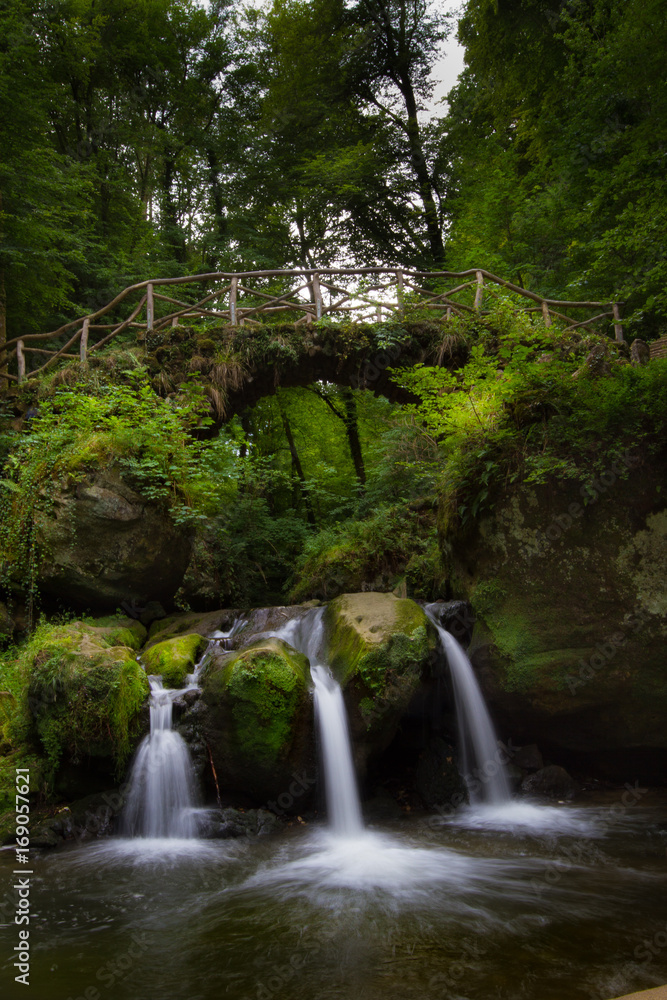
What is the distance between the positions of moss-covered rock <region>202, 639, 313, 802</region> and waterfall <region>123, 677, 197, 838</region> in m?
0.34

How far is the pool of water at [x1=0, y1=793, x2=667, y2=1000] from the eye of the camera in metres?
2.99

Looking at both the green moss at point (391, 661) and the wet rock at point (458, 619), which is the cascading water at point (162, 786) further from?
the wet rock at point (458, 619)

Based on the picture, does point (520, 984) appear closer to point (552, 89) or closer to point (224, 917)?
point (224, 917)

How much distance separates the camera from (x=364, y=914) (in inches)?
149

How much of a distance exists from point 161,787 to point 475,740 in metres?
3.28

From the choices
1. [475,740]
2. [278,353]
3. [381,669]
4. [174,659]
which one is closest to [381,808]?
[475,740]

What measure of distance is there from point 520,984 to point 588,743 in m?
3.79

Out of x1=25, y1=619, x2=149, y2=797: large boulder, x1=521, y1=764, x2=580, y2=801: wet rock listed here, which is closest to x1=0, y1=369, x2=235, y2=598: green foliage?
x1=25, y1=619, x2=149, y2=797: large boulder

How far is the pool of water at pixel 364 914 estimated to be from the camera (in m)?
2.99

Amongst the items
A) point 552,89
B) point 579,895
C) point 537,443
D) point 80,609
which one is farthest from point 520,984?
point 552,89

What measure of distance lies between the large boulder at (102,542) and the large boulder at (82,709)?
2.08m

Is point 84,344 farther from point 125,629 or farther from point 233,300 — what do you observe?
point 125,629

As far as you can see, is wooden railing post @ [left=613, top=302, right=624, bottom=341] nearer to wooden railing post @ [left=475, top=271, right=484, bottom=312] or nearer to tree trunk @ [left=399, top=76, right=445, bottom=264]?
wooden railing post @ [left=475, top=271, right=484, bottom=312]

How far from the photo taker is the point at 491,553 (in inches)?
259
